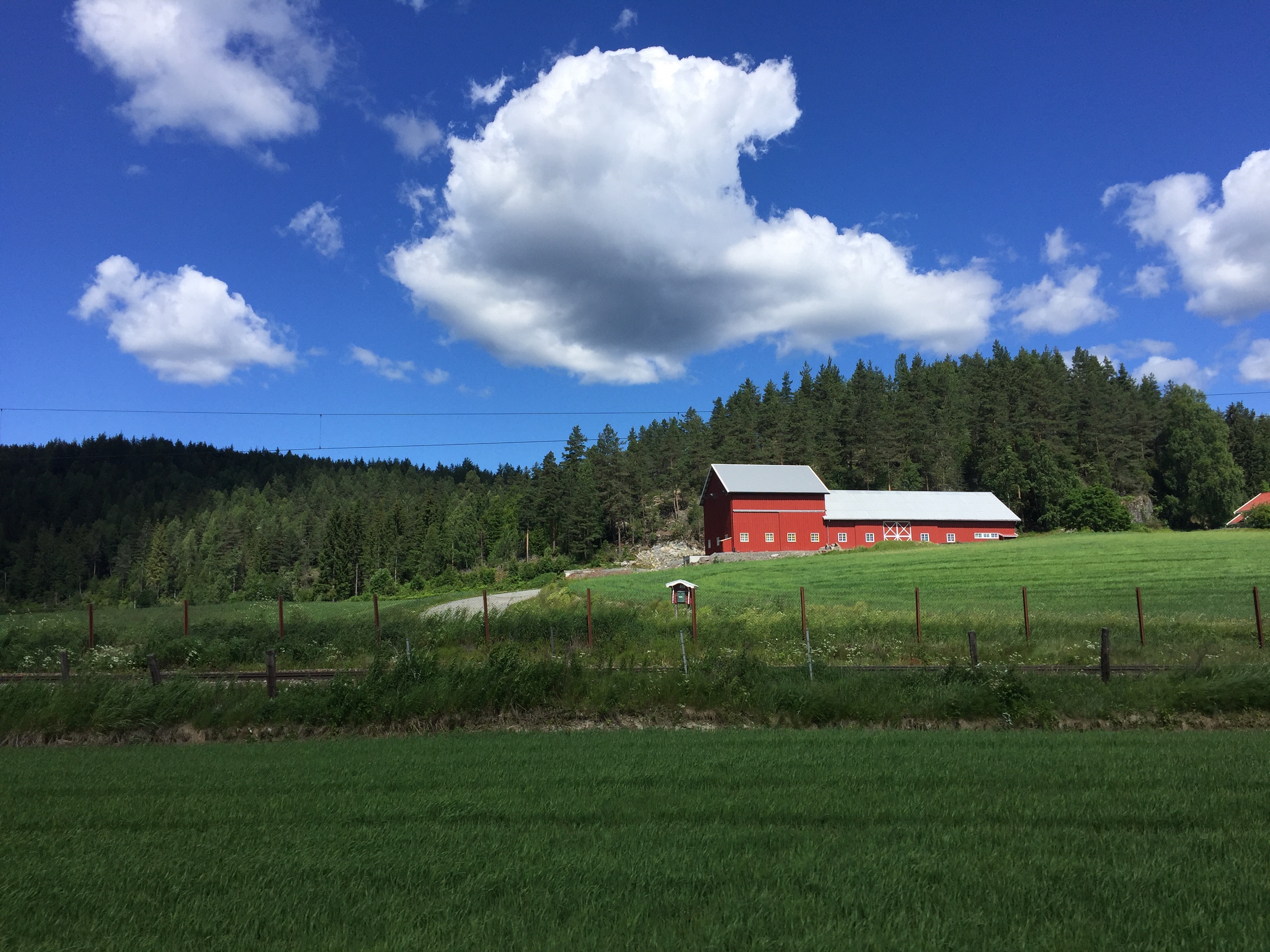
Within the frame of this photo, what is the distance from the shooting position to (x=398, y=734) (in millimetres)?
12039

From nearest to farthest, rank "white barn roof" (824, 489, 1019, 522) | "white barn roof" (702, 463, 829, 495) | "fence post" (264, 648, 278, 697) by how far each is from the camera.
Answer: "fence post" (264, 648, 278, 697)
"white barn roof" (702, 463, 829, 495)
"white barn roof" (824, 489, 1019, 522)

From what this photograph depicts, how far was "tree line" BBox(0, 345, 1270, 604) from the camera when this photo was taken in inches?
3588

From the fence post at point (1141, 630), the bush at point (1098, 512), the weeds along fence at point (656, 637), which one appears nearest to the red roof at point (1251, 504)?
the bush at point (1098, 512)

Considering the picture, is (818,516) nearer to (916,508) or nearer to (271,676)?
(916,508)

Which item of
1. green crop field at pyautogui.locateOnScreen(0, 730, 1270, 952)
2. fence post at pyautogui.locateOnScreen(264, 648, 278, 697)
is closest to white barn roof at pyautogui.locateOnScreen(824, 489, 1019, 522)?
fence post at pyautogui.locateOnScreen(264, 648, 278, 697)

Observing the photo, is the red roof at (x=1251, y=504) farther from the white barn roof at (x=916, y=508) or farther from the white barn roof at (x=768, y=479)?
the white barn roof at (x=768, y=479)

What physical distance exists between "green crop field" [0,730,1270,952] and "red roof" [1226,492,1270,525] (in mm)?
90623

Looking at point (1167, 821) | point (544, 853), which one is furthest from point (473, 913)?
point (1167, 821)

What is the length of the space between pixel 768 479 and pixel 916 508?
14736mm

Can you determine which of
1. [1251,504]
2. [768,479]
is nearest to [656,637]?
[768,479]

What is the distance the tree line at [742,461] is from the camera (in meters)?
91.1

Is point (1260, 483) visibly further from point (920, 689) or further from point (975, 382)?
point (920, 689)

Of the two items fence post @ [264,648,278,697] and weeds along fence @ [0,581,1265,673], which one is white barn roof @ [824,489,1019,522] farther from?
fence post @ [264,648,278,697]

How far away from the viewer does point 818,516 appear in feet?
231
